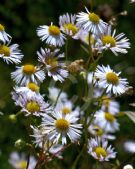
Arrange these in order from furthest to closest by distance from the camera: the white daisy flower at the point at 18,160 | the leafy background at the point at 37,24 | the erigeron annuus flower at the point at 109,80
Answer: the leafy background at the point at 37,24 → the white daisy flower at the point at 18,160 → the erigeron annuus flower at the point at 109,80

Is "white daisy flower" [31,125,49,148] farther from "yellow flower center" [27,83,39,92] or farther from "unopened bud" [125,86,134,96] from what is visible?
"unopened bud" [125,86,134,96]

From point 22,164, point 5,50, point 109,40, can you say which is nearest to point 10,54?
point 5,50

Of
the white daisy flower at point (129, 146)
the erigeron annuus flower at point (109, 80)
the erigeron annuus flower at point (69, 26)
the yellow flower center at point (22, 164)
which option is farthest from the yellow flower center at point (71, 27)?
the white daisy flower at point (129, 146)

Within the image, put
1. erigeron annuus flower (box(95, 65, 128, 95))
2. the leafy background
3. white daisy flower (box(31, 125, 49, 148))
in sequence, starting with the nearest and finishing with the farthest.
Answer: white daisy flower (box(31, 125, 49, 148)) → erigeron annuus flower (box(95, 65, 128, 95)) → the leafy background

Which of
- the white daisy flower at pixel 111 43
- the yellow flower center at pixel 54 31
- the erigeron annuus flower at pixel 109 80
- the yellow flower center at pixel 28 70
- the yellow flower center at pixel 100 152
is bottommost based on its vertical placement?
the yellow flower center at pixel 100 152

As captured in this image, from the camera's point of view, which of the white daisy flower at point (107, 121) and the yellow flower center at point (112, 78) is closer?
the yellow flower center at point (112, 78)

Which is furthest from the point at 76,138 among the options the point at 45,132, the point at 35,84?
the point at 35,84

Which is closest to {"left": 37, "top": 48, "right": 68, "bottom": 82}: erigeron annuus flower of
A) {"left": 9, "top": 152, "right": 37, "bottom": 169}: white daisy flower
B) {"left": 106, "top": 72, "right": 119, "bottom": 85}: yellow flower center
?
{"left": 106, "top": 72, "right": 119, "bottom": 85}: yellow flower center

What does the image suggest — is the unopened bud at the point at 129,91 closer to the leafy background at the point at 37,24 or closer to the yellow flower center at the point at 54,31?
the yellow flower center at the point at 54,31
